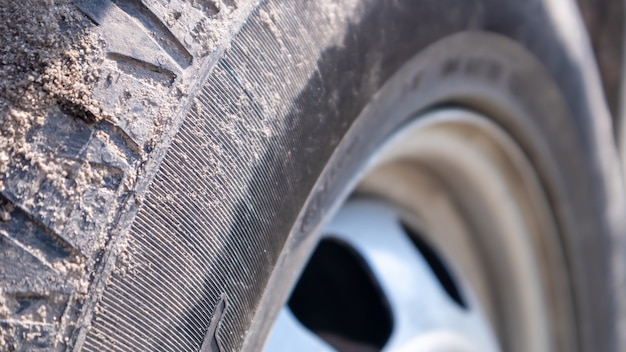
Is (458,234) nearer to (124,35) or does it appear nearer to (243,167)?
(243,167)

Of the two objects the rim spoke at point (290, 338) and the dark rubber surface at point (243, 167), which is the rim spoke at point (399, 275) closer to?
the rim spoke at point (290, 338)

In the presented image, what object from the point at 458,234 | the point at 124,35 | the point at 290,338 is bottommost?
the point at 290,338

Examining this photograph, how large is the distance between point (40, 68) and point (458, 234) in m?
0.77

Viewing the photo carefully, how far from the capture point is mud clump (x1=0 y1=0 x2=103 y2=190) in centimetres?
45

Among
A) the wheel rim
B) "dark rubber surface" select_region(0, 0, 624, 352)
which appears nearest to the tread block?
"dark rubber surface" select_region(0, 0, 624, 352)

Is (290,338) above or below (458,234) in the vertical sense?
below

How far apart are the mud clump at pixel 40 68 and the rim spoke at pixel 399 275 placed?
16.8 inches

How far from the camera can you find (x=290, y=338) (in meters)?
0.70

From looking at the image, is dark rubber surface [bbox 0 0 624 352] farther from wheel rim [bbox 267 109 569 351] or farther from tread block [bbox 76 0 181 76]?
wheel rim [bbox 267 109 569 351]

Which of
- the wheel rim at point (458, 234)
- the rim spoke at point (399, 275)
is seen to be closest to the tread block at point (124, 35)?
the wheel rim at point (458, 234)

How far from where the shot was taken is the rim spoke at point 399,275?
837 millimetres

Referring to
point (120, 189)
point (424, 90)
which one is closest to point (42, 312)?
point (120, 189)

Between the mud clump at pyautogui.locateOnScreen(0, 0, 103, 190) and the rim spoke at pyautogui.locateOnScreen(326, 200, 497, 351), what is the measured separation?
427 millimetres

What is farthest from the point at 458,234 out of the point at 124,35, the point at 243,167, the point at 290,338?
the point at 124,35
